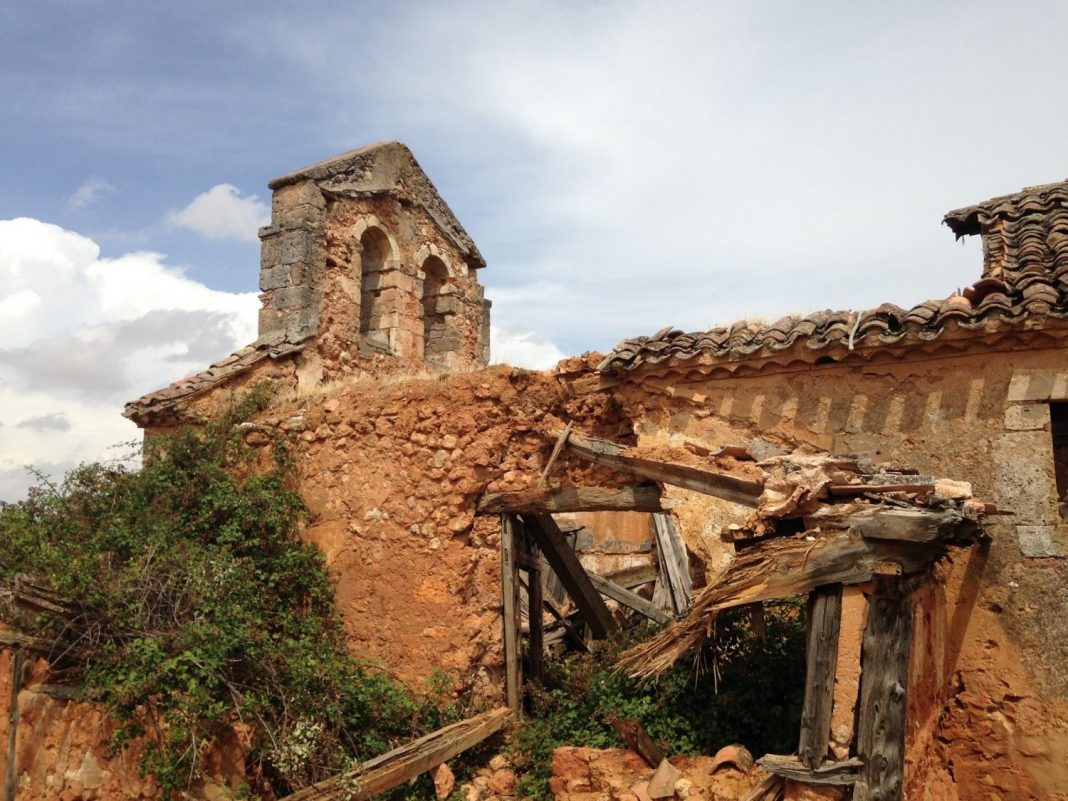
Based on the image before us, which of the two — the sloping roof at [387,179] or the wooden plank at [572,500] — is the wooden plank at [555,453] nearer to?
the wooden plank at [572,500]

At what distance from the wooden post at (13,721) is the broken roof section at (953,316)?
518 cm

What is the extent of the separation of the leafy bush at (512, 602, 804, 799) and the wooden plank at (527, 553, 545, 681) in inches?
32.9

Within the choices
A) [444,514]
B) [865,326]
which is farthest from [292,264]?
[865,326]

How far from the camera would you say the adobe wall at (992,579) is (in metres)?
6.45

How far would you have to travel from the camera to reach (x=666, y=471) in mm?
6871

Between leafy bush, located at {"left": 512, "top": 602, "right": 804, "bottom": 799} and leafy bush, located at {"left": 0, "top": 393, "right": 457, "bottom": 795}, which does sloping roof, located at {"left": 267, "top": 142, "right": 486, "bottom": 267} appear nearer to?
leafy bush, located at {"left": 0, "top": 393, "right": 457, "bottom": 795}

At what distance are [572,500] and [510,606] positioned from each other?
1194 millimetres

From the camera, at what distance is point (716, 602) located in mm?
5234

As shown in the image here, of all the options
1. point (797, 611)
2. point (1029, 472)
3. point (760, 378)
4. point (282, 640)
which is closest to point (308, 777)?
point (282, 640)

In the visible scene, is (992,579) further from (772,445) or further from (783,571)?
(783,571)

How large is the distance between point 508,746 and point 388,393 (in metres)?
3.43

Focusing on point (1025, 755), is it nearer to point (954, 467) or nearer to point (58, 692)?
point (954, 467)

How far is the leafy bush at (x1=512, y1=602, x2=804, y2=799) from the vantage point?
6738 mm

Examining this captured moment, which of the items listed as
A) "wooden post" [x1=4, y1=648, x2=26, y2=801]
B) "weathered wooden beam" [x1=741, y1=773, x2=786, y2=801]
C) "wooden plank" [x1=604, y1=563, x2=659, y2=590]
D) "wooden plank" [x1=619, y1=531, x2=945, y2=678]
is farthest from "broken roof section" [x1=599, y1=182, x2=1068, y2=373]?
"wooden plank" [x1=604, y1=563, x2=659, y2=590]
